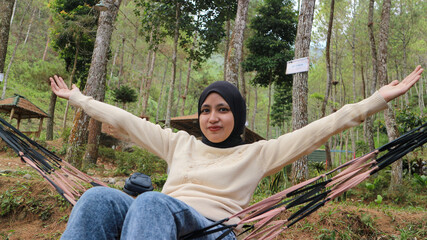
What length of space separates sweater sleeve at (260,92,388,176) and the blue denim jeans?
45 centimetres

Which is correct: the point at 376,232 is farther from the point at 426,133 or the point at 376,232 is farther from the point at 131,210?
the point at 131,210

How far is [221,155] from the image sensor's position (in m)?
1.41

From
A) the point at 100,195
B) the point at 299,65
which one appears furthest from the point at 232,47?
the point at 100,195

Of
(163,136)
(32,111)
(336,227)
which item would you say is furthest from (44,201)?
(32,111)

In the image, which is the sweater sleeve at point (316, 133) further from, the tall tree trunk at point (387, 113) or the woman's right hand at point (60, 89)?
the tall tree trunk at point (387, 113)

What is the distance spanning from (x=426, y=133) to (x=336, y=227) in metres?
1.38

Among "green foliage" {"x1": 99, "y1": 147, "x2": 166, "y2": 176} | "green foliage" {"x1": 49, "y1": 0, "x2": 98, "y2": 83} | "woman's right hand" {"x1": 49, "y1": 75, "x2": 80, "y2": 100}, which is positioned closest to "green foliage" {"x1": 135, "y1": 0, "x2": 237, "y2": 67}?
"green foliage" {"x1": 49, "y1": 0, "x2": 98, "y2": 83}

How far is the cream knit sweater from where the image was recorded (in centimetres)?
122

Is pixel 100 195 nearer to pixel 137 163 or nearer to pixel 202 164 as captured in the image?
pixel 202 164

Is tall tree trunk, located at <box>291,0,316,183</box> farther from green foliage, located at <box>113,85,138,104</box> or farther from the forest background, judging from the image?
green foliage, located at <box>113,85,138,104</box>

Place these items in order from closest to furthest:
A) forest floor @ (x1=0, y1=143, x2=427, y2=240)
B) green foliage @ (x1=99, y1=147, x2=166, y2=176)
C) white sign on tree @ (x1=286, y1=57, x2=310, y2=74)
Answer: forest floor @ (x1=0, y1=143, x2=427, y2=240), white sign on tree @ (x1=286, y1=57, x2=310, y2=74), green foliage @ (x1=99, y1=147, x2=166, y2=176)

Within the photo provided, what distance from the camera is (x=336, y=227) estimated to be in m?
2.42

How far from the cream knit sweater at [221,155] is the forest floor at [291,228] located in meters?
1.34

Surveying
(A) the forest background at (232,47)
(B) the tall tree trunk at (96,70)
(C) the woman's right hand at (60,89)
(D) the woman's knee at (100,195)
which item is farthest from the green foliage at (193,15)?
(D) the woman's knee at (100,195)
